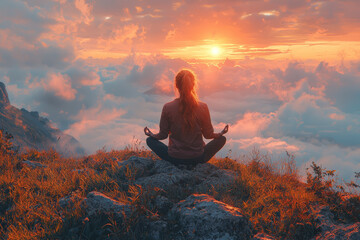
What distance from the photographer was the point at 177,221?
12.8 feet

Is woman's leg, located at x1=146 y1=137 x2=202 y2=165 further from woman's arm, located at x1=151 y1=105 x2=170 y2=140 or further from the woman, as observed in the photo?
woman's arm, located at x1=151 y1=105 x2=170 y2=140

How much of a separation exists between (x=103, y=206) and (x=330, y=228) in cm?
352

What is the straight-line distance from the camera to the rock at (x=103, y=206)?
158 inches

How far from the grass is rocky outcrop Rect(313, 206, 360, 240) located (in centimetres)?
13

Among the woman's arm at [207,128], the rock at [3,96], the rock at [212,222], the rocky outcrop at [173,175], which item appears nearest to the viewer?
the rock at [212,222]

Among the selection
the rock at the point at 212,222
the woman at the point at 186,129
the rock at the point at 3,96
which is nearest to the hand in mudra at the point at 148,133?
the woman at the point at 186,129

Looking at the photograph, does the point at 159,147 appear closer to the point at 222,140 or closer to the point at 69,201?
the point at 222,140

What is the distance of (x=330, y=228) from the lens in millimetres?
4160

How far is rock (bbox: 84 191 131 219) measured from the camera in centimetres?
402

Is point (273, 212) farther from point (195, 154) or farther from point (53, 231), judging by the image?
point (53, 231)

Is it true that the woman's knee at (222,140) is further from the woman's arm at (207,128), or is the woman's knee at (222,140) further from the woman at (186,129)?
the woman's arm at (207,128)

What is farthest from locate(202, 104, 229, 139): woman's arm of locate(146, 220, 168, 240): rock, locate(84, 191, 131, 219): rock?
locate(146, 220, 168, 240): rock

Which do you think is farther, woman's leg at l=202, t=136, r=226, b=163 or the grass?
woman's leg at l=202, t=136, r=226, b=163

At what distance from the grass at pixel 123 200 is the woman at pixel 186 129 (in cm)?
104
